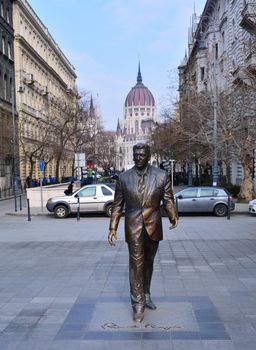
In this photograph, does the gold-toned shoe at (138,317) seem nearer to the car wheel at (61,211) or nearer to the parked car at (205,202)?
the parked car at (205,202)

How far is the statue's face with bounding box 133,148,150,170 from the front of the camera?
5.65 meters

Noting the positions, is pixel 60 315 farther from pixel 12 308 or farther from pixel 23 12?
pixel 23 12

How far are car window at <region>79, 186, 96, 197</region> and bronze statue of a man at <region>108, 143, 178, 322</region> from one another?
1609cm

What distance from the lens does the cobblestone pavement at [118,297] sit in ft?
16.6

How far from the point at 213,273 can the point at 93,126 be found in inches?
1848

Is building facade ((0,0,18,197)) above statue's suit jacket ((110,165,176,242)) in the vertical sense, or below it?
above

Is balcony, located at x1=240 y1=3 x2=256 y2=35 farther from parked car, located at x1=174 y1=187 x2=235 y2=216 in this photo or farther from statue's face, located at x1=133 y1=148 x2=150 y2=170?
statue's face, located at x1=133 y1=148 x2=150 y2=170

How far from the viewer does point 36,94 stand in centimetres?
6650

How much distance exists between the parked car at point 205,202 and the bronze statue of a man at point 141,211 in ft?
49.8

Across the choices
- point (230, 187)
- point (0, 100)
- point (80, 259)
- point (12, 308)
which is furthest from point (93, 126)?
point (12, 308)

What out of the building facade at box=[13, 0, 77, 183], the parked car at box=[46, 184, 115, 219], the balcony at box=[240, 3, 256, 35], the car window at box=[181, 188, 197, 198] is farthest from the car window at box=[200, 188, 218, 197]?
the building facade at box=[13, 0, 77, 183]

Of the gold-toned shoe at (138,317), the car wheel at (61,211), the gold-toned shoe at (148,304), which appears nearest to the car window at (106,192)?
the car wheel at (61,211)

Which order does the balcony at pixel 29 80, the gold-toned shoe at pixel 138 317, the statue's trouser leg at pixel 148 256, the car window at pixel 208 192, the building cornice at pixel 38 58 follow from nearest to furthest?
1. the gold-toned shoe at pixel 138 317
2. the statue's trouser leg at pixel 148 256
3. the car window at pixel 208 192
4. the building cornice at pixel 38 58
5. the balcony at pixel 29 80

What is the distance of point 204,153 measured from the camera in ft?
122
